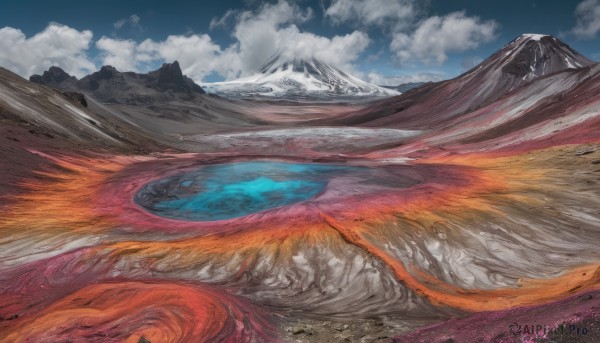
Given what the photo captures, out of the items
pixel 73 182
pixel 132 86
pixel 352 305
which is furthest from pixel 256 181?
pixel 132 86

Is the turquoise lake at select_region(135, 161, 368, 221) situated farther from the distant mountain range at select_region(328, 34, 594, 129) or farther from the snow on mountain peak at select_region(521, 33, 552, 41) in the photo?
the snow on mountain peak at select_region(521, 33, 552, 41)

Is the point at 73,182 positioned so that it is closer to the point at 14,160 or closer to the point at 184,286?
the point at 14,160

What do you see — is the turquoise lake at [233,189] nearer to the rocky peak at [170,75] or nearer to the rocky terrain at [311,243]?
the rocky terrain at [311,243]

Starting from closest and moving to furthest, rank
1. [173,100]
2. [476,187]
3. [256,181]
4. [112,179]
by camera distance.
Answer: [476,187] → [112,179] → [256,181] → [173,100]

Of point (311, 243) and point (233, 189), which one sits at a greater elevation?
point (233, 189)

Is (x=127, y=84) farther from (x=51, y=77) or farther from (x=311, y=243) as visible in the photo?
(x=311, y=243)

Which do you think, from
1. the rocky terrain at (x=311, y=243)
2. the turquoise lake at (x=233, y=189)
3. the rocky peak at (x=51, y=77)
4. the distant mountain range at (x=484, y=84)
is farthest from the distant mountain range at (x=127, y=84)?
the turquoise lake at (x=233, y=189)

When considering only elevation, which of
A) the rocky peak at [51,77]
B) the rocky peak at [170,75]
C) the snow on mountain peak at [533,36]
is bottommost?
the rocky peak at [51,77]

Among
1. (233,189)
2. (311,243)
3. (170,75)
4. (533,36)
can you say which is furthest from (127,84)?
(311,243)
